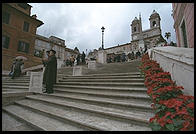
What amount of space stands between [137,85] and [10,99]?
5419 mm

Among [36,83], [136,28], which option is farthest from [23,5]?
[136,28]

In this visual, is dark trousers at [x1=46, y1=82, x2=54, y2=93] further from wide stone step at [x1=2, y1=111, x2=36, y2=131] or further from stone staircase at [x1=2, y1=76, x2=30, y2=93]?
wide stone step at [x1=2, y1=111, x2=36, y2=131]

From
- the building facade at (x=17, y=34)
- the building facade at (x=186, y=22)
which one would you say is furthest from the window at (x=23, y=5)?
the building facade at (x=186, y=22)

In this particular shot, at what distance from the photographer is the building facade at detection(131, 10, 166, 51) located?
162 feet

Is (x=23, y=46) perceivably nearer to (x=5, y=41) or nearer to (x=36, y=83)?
(x=5, y=41)

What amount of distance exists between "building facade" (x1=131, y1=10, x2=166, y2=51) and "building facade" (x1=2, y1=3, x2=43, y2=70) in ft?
133

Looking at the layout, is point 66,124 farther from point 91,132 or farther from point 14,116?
point 14,116

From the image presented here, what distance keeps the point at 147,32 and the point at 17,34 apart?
53.7 meters

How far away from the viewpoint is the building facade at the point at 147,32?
4947cm

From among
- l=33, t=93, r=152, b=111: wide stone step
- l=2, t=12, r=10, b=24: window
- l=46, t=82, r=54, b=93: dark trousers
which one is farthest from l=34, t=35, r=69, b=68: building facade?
l=33, t=93, r=152, b=111: wide stone step

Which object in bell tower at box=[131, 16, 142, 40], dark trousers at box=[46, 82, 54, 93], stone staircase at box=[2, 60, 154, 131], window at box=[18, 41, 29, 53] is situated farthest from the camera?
bell tower at box=[131, 16, 142, 40]

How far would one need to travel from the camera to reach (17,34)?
61.4 ft

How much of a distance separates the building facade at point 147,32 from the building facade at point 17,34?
1596 inches

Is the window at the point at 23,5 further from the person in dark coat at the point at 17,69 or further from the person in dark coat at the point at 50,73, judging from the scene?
the person in dark coat at the point at 50,73
